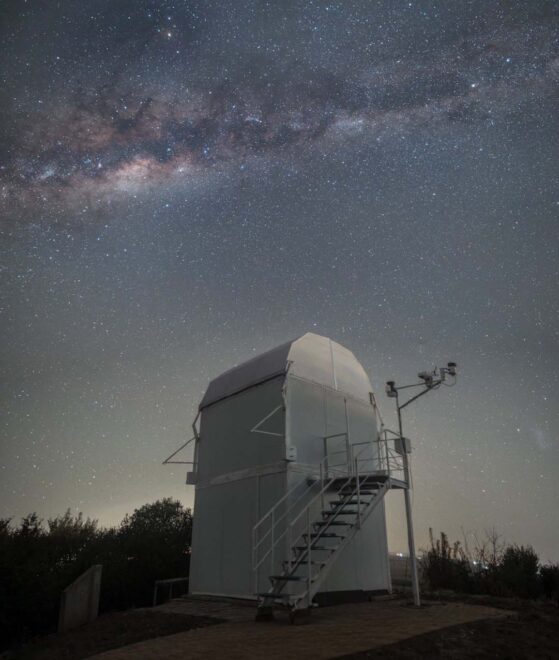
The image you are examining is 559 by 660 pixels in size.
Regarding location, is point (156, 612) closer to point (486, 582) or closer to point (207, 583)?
point (207, 583)

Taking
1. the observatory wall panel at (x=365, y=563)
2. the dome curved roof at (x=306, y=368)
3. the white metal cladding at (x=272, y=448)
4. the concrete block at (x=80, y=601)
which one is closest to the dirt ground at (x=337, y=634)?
the concrete block at (x=80, y=601)

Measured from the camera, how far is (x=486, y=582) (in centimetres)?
1548

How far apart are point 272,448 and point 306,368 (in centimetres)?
261

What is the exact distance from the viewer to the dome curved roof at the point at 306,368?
1541cm

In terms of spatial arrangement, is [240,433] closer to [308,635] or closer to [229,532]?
[229,532]

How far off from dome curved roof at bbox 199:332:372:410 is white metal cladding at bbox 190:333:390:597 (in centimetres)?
4

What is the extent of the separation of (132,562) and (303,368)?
10.1m

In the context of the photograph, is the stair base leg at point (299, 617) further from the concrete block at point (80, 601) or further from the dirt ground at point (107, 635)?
the concrete block at point (80, 601)

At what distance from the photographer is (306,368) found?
1551 centimetres

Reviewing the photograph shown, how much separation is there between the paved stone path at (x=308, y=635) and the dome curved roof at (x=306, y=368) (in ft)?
21.0

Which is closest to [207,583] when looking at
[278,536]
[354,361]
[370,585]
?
[278,536]

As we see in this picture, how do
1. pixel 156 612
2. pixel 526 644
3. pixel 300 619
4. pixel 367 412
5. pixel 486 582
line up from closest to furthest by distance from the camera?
pixel 526 644 → pixel 300 619 → pixel 156 612 → pixel 486 582 → pixel 367 412

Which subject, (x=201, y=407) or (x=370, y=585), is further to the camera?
(x=201, y=407)

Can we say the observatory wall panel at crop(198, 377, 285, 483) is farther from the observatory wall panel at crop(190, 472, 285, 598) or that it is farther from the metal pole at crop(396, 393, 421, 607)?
the metal pole at crop(396, 393, 421, 607)
